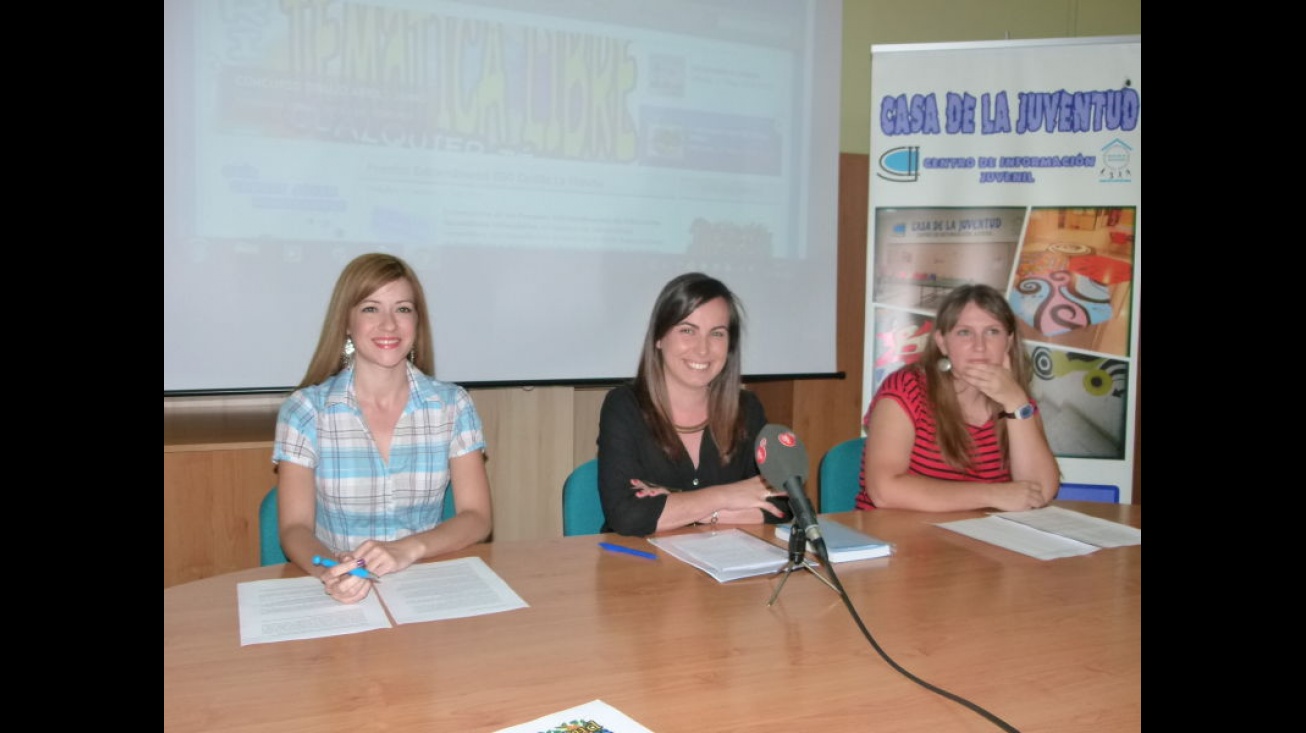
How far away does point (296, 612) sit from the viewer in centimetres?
147

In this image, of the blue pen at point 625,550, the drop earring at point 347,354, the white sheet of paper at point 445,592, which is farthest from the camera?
the drop earring at point 347,354

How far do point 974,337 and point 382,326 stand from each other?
164cm

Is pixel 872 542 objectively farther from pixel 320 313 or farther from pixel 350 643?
pixel 320 313

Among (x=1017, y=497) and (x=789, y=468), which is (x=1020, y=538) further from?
(x=789, y=468)

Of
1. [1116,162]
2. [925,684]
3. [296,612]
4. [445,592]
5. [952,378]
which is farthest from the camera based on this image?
[1116,162]

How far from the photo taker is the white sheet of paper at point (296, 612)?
1379 millimetres

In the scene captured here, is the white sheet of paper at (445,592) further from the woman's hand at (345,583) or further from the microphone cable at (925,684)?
the microphone cable at (925,684)

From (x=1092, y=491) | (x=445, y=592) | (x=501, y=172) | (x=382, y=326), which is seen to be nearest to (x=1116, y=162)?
(x=1092, y=491)

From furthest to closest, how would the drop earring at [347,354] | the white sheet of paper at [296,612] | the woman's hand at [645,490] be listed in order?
the drop earring at [347,354], the woman's hand at [645,490], the white sheet of paper at [296,612]

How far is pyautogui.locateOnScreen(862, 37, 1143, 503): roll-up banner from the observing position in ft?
12.5

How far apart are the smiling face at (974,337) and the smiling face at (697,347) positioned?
69cm

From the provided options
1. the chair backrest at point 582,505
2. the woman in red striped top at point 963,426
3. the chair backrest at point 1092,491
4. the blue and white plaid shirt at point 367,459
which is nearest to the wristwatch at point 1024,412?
the woman in red striped top at point 963,426

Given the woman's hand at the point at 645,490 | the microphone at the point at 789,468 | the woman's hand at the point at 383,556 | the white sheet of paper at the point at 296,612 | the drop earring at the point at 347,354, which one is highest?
the drop earring at the point at 347,354
